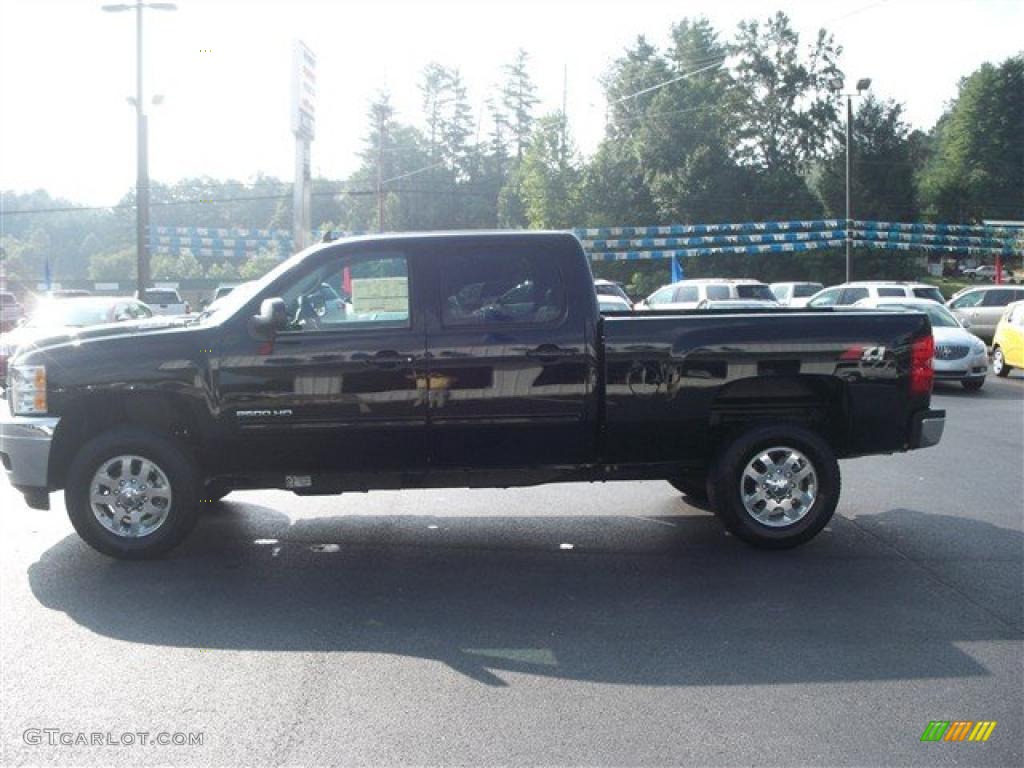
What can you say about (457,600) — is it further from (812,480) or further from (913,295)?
(913,295)

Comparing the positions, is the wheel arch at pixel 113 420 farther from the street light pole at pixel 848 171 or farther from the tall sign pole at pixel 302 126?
the street light pole at pixel 848 171

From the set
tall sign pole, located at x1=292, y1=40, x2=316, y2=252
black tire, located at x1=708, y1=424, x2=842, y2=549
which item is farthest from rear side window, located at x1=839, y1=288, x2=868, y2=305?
black tire, located at x1=708, y1=424, x2=842, y2=549

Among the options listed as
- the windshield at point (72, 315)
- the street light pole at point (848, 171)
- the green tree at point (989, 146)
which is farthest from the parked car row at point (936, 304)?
the green tree at point (989, 146)

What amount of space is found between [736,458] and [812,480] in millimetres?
565

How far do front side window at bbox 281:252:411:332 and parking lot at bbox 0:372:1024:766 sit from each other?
61.7 inches

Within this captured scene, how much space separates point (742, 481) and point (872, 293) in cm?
1992

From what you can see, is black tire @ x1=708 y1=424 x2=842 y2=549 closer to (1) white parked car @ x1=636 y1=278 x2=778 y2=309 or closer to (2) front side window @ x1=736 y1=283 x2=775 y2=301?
(1) white parked car @ x1=636 y1=278 x2=778 y2=309

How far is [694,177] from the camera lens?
212 feet

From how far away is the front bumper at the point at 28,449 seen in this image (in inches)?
270

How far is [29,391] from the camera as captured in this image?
6.86 meters

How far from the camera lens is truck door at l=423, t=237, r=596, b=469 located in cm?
679

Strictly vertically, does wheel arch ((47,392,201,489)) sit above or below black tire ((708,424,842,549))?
above

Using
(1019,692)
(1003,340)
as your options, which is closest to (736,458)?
(1019,692)

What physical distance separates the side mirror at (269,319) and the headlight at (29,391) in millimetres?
1439
